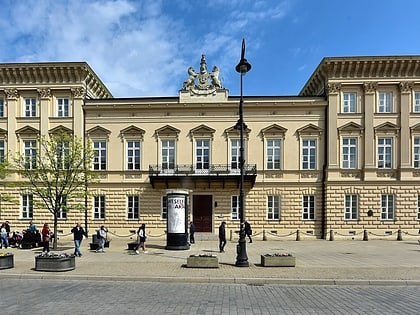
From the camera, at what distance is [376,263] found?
1602 cm

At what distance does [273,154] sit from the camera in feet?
95.3

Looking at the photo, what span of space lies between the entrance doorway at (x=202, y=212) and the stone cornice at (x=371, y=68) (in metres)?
14.4

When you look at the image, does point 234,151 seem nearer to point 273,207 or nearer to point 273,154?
point 273,154

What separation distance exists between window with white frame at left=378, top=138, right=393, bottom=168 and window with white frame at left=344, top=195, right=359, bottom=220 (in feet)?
11.5

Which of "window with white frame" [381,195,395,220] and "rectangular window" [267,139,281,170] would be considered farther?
"rectangular window" [267,139,281,170]

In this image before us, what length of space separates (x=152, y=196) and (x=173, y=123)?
6533 mm

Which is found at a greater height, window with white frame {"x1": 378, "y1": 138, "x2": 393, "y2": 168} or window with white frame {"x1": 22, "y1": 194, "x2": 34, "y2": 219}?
window with white frame {"x1": 378, "y1": 138, "x2": 393, "y2": 168}

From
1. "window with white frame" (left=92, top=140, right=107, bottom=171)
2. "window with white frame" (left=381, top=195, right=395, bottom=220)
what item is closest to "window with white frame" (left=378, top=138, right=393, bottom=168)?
"window with white frame" (left=381, top=195, right=395, bottom=220)

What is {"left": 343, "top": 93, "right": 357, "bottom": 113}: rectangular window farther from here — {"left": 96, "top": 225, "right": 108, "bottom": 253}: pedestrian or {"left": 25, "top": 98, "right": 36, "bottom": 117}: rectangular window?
{"left": 25, "top": 98, "right": 36, "bottom": 117}: rectangular window

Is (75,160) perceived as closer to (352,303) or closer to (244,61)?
(244,61)

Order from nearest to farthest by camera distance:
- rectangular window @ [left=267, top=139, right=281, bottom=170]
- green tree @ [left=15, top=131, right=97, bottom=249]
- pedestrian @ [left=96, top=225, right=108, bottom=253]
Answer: pedestrian @ [left=96, top=225, right=108, bottom=253], green tree @ [left=15, top=131, right=97, bottom=249], rectangular window @ [left=267, top=139, right=281, bottom=170]

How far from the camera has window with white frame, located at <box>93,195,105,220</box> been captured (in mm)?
29266

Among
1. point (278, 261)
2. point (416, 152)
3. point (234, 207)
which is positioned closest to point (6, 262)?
point (278, 261)

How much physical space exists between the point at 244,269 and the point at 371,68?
22.0 meters
